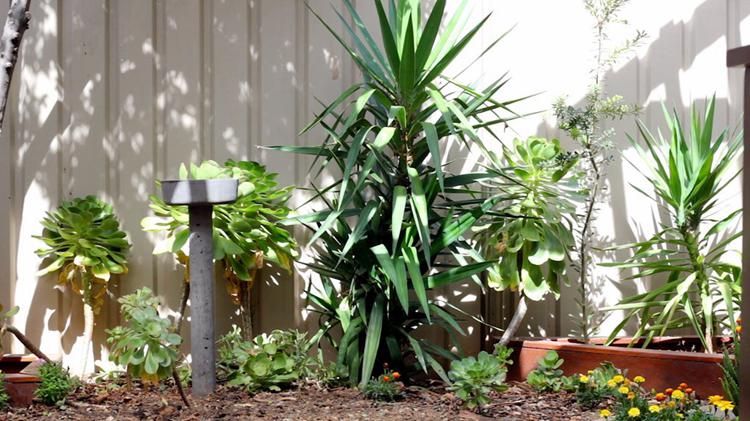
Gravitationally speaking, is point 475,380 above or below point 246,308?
below

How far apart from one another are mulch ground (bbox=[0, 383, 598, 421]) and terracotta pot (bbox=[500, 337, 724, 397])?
24 cm

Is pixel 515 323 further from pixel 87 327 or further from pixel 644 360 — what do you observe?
pixel 87 327

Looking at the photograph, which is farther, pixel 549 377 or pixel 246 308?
pixel 246 308

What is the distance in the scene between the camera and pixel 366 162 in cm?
369

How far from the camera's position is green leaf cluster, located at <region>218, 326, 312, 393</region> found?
367 cm

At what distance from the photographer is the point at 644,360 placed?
3688 mm

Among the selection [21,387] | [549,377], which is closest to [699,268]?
[549,377]

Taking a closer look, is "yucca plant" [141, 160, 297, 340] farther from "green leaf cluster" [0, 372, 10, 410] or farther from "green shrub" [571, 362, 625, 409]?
"green shrub" [571, 362, 625, 409]

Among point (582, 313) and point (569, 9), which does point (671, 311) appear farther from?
point (569, 9)

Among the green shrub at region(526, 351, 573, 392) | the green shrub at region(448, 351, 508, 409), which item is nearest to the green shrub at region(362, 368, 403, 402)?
the green shrub at region(448, 351, 508, 409)

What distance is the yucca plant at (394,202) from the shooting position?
3.66 m

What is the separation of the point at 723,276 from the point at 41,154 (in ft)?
10.5

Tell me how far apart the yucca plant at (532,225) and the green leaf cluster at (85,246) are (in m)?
1.67

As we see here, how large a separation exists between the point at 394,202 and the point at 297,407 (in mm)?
915
